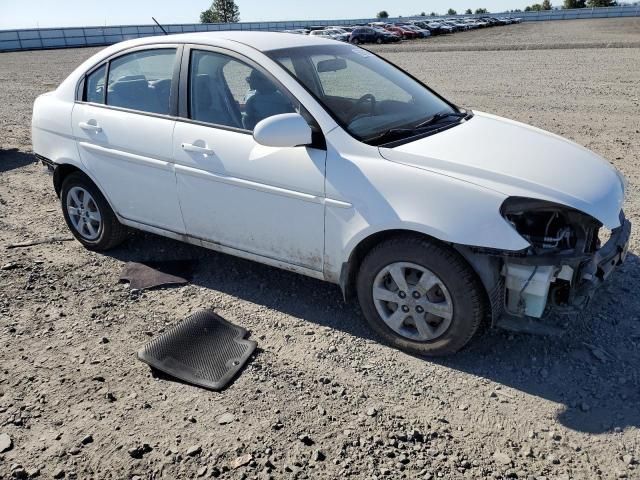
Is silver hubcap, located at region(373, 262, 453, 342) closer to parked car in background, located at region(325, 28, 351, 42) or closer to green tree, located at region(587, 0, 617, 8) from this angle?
parked car in background, located at region(325, 28, 351, 42)

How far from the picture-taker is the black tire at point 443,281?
10.3 ft

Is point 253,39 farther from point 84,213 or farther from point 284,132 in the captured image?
point 84,213

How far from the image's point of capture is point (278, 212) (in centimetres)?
368

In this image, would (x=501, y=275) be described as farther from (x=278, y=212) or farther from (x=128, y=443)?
(x=128, y=443)

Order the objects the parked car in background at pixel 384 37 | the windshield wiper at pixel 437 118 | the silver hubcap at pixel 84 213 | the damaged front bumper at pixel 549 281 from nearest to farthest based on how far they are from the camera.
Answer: the damaged front bumper at pixel 549 281 < the windshield wiper at pixel 437 118 < the silver hubcap at pixel 84 213 < the parked car in background at pixel 384 37

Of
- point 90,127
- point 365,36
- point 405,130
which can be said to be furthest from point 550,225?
point 365,36

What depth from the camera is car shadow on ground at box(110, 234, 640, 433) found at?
304 cm

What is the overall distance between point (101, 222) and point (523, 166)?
11.6ft

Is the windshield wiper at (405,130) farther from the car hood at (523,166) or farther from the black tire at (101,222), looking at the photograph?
the black tire at (101,222)

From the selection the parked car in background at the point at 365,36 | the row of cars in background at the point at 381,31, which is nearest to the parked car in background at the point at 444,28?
the row of cars in background at the point at 381,31

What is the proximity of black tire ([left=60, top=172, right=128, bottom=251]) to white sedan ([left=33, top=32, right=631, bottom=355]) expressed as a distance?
3 centimetres

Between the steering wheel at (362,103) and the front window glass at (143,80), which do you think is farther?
the front window glass at (143,80)

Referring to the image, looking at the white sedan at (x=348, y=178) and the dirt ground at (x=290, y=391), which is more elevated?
the white sedan at (x=348, y=178)

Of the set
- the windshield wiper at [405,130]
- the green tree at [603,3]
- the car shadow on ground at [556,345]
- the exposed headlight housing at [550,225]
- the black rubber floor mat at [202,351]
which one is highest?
the green tree at [603,3]
